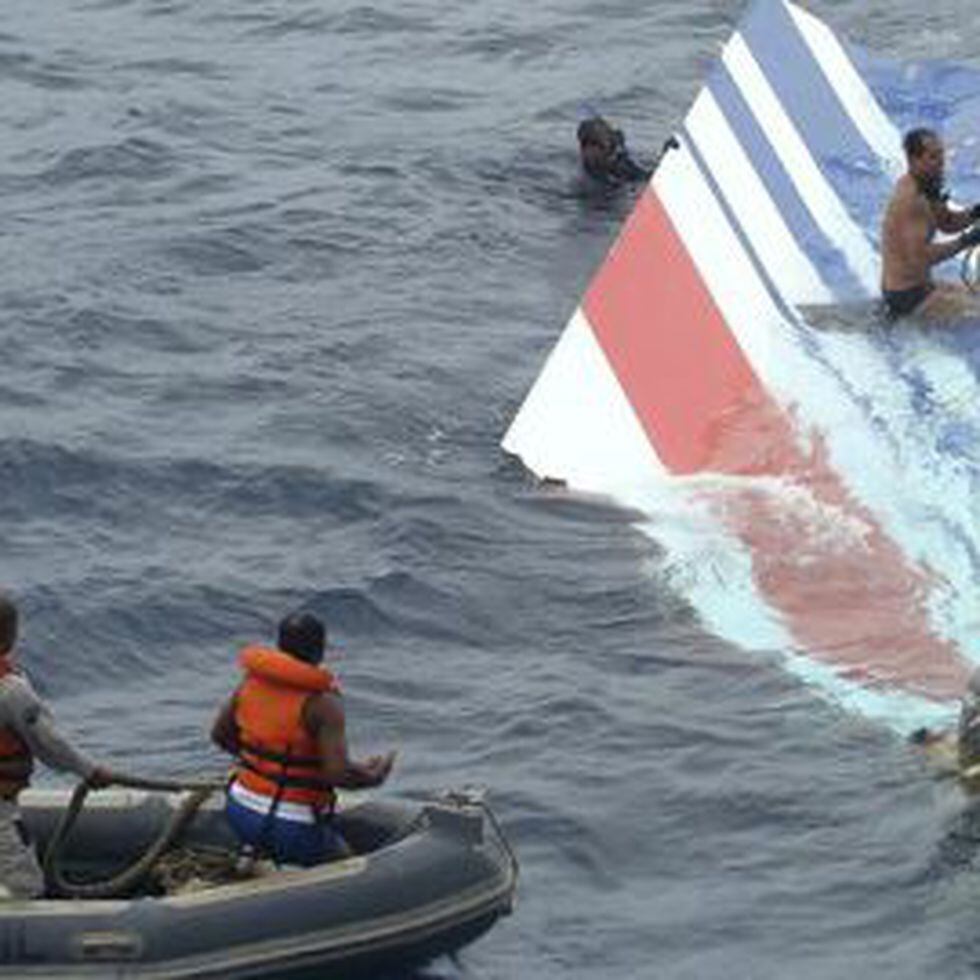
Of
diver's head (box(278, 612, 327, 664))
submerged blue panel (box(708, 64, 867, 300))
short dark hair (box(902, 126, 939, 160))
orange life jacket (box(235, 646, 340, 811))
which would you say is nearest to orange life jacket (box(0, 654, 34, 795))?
orange life jacket (box(235, 646, 340, 811))

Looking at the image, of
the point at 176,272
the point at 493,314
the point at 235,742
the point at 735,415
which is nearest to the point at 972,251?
the point at 735,415

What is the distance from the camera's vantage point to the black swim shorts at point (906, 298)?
2158 cm

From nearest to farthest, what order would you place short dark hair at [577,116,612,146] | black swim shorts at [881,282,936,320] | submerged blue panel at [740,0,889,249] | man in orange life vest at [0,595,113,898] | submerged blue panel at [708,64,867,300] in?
man in orange life vest at [0,595,113,898] < black swim shorts at [881,282,936,320] < submerged blue panel at [708,64,867,300] < submerged blue panel at [740,0,889,249] < short dark hair at [577,116,612,146]

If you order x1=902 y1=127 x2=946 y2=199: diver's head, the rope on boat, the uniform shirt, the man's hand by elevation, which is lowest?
the rope on boat

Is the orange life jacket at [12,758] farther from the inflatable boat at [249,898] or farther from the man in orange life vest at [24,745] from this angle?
the inflatable boat at [249,898]

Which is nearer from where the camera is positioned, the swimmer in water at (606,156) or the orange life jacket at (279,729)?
the orange life jacket at (279,729)

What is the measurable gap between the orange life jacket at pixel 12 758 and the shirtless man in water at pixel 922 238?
8790mm

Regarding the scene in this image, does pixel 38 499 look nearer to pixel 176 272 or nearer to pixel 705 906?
pixel 176 272

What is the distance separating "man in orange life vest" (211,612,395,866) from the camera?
14.1 meters

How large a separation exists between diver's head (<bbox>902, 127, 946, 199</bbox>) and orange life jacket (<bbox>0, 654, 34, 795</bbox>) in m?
8.92

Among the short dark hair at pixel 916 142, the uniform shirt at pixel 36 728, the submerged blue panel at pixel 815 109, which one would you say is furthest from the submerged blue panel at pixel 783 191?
the uniform shirt at pixel 36 728

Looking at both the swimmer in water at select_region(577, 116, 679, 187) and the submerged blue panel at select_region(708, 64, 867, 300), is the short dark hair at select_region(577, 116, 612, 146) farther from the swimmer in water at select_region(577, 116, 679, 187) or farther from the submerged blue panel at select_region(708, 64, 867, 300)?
the submerged blue panel at select_region(708, 64, 867, 300)

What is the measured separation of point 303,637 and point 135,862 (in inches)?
53.1

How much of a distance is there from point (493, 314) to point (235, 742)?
33.4 feet
